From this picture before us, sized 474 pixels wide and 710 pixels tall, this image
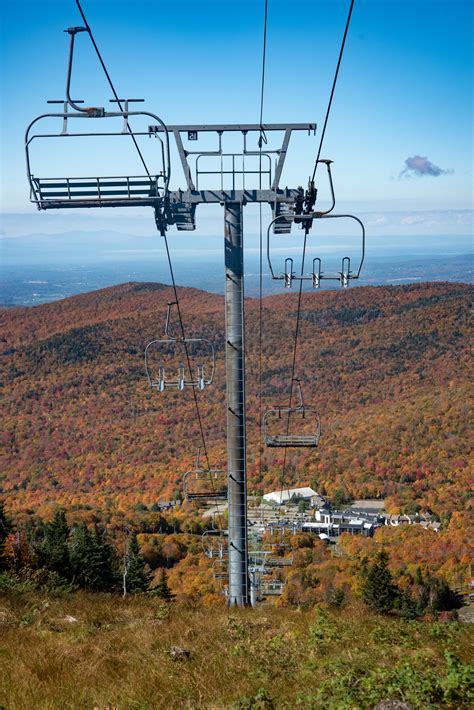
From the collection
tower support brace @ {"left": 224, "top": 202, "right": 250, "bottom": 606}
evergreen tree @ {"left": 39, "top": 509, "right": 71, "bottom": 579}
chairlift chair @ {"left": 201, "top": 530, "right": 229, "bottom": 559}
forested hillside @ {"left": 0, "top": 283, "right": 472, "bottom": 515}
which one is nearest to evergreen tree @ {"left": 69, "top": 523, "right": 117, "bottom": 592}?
evergreen tree @ {"left": 39, "top": 509, "right": 71, "bottom": 579}

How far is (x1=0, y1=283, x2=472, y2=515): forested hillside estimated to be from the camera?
53844 millimetres

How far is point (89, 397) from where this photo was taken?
A: 77.1 m

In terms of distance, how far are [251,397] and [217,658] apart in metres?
69.8

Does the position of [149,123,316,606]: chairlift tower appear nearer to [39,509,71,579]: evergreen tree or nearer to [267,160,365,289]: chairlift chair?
[267,160,365,289]: chairlift chair

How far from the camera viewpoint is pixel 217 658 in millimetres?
6008

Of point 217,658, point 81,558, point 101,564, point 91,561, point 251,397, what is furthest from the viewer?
point 251,397

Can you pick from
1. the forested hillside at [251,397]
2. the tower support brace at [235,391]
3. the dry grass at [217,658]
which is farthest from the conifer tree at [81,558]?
the forested hillside at [251,397]

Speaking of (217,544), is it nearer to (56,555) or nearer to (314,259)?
(56,555)

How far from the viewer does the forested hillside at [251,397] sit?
177 ft

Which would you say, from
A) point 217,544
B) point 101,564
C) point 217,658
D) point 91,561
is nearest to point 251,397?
point 217,544

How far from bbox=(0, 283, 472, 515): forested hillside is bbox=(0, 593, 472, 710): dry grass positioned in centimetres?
3776

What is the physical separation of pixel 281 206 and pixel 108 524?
105 ft

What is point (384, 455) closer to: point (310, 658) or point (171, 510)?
point (171, 510)

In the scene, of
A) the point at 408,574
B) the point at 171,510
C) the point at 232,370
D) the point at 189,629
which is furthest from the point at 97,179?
the point at 171,510
